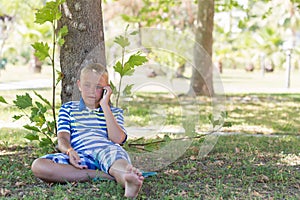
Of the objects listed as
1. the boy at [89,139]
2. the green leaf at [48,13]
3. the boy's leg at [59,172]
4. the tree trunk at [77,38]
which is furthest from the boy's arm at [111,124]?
the tree trunk at [77,38]

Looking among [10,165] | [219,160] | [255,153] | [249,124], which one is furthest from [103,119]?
[249,124]

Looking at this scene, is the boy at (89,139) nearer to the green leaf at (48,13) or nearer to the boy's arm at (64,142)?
the boy's arm at (64,142)

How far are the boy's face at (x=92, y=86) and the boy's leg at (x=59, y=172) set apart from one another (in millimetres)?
541

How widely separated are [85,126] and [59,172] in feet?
1.45

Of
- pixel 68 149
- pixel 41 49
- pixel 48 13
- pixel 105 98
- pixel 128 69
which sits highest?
pixel 48 13

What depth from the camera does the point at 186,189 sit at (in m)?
3.88

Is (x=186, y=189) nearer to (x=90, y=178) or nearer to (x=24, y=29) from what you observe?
(x=90, y=178)

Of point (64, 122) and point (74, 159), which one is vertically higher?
point (64, 122)

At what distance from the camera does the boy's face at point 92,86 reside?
4043 millimetres

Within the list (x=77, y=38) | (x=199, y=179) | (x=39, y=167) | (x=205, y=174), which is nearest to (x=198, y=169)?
(x=205, y=174)

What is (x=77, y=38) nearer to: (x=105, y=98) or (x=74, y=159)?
(x=105, y=98)

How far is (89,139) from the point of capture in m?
4.06

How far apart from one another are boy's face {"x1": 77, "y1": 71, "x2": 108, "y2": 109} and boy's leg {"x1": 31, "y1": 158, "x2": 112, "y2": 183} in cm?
54

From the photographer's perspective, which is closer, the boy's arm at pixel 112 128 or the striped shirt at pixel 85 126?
the boy's arm at pixel 112 128
